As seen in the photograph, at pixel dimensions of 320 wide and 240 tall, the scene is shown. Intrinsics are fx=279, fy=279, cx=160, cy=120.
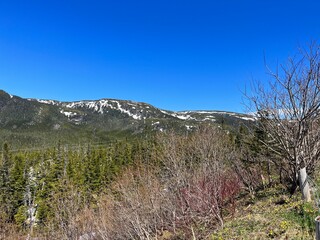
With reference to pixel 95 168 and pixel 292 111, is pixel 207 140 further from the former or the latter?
pixel 95 168

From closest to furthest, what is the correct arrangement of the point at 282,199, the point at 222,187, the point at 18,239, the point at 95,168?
the point at 282,199
the point at 222,187
the point at 18,239
the point at 95,168

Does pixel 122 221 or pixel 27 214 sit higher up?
pixel 122 221

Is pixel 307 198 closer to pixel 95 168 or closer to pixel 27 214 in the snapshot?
pixel 27 214

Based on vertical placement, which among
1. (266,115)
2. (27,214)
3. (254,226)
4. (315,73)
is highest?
(315,73)

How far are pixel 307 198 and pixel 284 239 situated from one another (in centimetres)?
212

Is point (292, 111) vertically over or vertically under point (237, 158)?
over

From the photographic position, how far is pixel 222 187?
10039mm

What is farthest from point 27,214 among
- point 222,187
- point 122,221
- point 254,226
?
point 254,226

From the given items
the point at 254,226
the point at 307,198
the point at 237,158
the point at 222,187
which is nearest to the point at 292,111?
the point at 307,198

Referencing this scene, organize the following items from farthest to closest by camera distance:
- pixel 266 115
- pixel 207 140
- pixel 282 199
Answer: pixel 207 140 → pixel 282 199 → pixel 266 115

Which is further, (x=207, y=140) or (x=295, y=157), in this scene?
(x=207, y=140)

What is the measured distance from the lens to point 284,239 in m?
5.77

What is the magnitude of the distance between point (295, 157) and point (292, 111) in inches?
→ 48.7

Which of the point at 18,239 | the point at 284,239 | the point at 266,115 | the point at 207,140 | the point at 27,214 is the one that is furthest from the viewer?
the point at 27,214
